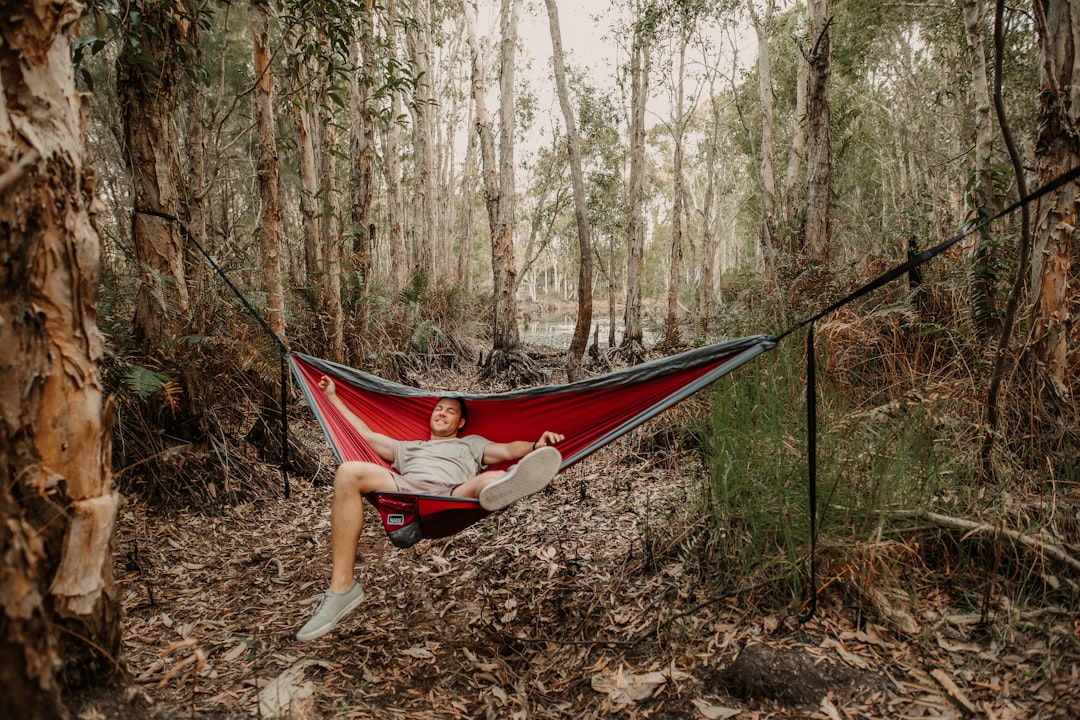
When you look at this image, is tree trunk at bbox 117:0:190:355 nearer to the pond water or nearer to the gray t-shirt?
the gray t-shirt

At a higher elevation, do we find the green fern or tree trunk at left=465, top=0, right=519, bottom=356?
tree trunk at left=465, top=0, right=519, bottom=356

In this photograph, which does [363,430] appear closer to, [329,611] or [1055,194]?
[329,611]

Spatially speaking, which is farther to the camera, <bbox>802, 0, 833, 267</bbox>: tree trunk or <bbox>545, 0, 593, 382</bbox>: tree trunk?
<bbox>545, 0, 593, 382</bbox>: tree trunk

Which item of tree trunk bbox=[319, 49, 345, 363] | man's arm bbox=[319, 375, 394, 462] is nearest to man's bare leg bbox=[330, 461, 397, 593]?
man's arm bbox=[319, 375, 394, 462]

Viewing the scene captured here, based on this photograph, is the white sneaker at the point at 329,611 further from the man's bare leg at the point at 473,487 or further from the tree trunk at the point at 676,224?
the tree trunk at the point at 676,224

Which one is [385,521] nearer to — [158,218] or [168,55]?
[158,218]

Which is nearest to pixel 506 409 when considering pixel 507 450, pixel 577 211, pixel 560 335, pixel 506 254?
pixel 507 450

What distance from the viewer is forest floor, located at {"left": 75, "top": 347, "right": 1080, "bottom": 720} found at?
124cm

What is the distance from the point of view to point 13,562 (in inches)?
27.0

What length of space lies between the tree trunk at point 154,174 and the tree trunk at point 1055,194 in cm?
Result: 290

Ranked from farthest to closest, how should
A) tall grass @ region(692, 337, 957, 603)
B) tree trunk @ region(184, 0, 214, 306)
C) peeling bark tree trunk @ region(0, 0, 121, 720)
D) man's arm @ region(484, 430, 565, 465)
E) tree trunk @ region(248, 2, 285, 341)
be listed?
tree trunk @ region(248, 2, 285, 341) < tree trunk @ region(184, 0, 214, 306) < man's arm @ region(484, 430, 565, 465) < tall grass @ region(692, 337, 957, 603) < peeling bark tree trunk @ region(0, 0, 121, 720)

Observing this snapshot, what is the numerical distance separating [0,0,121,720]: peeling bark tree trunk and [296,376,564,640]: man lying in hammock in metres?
0.54

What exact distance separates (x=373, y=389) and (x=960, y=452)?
1.94m

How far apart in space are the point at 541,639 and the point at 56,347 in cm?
132
